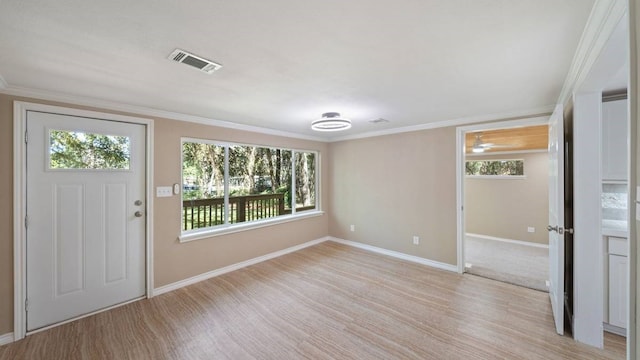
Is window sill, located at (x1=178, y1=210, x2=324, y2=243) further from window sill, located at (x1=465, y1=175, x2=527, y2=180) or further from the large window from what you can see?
window sill, located at (x1=465, y1=175, x2=527, y2=180)

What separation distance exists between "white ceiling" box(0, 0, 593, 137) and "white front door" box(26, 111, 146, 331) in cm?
46

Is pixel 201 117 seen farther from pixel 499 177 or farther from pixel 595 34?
pixel 499 177

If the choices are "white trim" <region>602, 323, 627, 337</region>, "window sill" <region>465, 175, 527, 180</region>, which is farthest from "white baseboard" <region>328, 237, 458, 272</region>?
"window sill" <region>465, 175, 527, 180</region>

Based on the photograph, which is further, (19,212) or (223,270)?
(223,270)

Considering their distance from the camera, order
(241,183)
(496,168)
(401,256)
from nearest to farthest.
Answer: (241,183), (401,256), (496,168)

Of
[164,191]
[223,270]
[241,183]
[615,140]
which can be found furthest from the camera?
[241,183]

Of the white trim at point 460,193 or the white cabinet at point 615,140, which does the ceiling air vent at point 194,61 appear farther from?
the white cabinet at point 615,140

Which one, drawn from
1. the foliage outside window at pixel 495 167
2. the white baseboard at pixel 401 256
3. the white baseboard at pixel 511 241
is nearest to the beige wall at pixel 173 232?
the white baseboard at pixel 401 256

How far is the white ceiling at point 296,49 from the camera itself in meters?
1.19

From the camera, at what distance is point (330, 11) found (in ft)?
3.95

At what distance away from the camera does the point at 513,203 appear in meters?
5.21

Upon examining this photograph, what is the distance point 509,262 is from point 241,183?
4.53 meters

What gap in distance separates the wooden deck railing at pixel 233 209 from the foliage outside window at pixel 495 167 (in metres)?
4.58

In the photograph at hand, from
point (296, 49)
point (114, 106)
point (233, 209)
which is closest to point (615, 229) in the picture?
point (296, 49)
